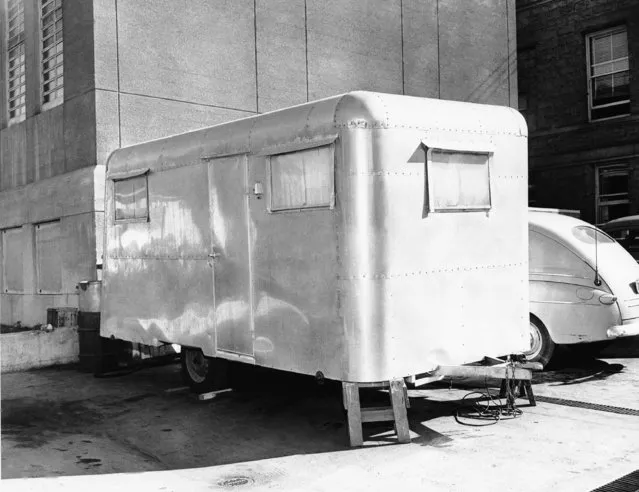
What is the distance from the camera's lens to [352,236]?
5.90 metres

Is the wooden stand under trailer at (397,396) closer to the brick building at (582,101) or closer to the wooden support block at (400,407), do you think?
the wooden support block at (400,407)

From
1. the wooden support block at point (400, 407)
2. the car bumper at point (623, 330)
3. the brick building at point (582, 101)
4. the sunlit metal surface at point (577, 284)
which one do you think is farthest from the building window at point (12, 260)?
the brick building at point (582, 101)

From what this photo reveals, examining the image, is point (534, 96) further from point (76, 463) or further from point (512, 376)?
point (76, 463)

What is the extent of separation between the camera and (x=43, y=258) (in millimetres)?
12766

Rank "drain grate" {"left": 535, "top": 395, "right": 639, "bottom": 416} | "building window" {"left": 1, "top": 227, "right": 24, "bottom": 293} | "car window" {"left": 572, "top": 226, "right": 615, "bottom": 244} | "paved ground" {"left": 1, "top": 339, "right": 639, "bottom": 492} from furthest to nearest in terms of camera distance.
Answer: "building window" {"left": 1, "top": 227, "right": 24, "bottom": 293}, "car window" {"left": 572, "top": 226, "right": 615, "bottom": 244}, "drain grate" {"left": 535, "top": 395, "right": 639, "bottom": 416}, "paved ground" {"left": 1, "top": 339, "right": 639, "bottom": 492}

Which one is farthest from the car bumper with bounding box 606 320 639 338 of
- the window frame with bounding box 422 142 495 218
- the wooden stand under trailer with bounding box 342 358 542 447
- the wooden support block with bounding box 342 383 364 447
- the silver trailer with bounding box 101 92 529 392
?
the wooden support block with bounding box 342 383 364 447

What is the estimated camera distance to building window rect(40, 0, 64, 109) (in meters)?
12.3

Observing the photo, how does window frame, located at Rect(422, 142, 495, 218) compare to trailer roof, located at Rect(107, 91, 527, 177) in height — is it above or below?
below

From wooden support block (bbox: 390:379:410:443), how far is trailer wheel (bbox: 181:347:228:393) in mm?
2590

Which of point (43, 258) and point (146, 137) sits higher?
point (146, 137)

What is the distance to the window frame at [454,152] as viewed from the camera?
624 cm

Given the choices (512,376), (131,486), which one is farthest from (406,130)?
(131,486)

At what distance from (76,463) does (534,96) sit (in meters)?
18.3

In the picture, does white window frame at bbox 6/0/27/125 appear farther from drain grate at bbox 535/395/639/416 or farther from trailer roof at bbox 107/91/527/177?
drain grate at bbox 535/395/639/416
